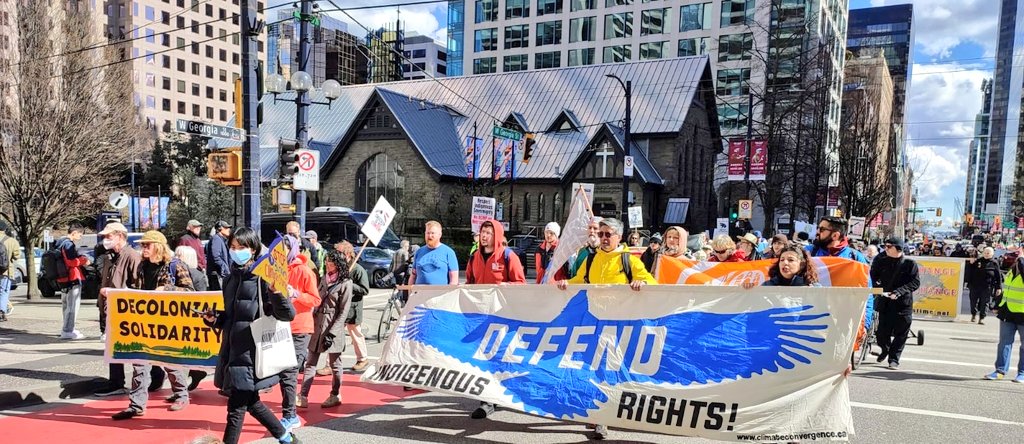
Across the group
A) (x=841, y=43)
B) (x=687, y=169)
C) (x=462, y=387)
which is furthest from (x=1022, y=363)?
(x=841, y=43)

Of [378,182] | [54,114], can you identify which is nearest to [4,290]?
[54,114]

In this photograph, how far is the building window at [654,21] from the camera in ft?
213

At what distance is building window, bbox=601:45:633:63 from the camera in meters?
67.4

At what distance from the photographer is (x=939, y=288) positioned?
15.7 m

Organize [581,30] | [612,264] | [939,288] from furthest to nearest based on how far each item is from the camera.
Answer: [581,30]
[939,288]
[612,264]

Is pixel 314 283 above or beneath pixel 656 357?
above

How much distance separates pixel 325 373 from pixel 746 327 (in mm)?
5277

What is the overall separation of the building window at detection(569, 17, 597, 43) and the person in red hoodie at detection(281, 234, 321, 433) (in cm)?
6627

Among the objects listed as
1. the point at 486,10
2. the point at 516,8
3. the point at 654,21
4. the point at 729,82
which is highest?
the point at 486,10

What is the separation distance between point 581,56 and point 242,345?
6788 centimetres

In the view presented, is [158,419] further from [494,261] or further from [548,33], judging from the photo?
[548,33]

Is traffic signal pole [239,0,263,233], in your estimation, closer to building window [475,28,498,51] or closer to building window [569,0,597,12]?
building window [569,0,597,12]

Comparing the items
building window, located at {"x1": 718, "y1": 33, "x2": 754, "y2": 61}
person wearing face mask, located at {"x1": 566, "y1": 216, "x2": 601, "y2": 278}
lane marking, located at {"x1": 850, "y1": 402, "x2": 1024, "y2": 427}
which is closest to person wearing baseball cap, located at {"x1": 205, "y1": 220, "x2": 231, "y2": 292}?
person wearing face mask, located at {"x1": 566, "y1": 216, "x2": 601, "y2": 278}

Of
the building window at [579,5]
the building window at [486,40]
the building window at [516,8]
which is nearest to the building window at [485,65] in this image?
the building window at [486,40]
